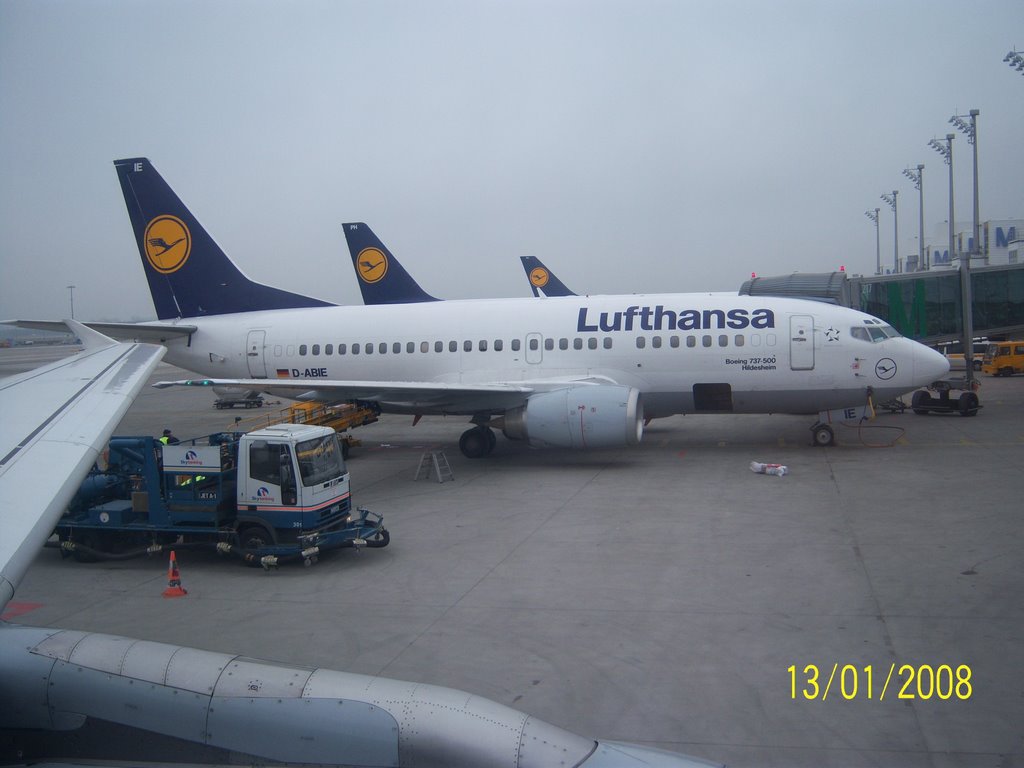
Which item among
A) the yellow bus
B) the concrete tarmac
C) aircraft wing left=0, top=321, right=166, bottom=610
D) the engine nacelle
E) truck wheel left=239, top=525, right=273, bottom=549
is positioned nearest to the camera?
aircraft wing left=0, top=321, right=166, bottom=610

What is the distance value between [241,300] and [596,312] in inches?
443

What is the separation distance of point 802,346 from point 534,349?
21.7ft

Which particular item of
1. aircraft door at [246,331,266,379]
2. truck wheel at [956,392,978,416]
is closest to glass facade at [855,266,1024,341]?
truck wheel at [956,392,978,416]

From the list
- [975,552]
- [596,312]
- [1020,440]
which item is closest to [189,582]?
[975,552]

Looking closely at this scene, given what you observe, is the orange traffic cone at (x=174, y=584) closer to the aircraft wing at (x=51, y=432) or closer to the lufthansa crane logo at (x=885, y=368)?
the aircraft wing at (x=51, y=432)

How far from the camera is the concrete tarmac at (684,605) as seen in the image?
6707 millimetres

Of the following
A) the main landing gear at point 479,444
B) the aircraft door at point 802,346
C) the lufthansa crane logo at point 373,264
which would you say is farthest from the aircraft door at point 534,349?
the lufthansa crane logo at point 373,264

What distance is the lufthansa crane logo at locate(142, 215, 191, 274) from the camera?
23188mm

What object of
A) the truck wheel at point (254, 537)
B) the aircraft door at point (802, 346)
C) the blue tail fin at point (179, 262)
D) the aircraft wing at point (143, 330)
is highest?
the blue tail fin at point (179, 262)

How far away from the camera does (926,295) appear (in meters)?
27.3

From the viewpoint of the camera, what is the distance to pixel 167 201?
22922mm

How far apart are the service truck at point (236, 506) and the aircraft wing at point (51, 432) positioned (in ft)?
15.6

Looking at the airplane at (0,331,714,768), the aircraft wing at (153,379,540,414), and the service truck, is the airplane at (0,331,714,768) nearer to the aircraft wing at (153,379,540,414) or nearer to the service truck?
the service truck

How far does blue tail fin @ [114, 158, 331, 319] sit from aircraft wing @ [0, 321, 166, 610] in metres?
17.5
